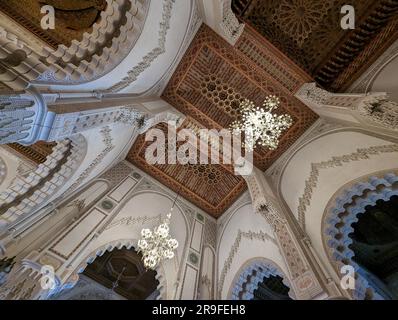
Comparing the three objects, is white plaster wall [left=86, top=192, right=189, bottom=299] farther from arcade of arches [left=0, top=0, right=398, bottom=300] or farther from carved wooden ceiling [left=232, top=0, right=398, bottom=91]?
carved wooden ceiling [left=232, top=0, right=398, bottom=91]

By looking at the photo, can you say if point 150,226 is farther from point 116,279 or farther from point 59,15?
point 59,15

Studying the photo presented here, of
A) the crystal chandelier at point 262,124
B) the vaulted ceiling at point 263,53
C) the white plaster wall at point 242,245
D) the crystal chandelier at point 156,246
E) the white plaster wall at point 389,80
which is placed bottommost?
the crystal chandelier at point 156,246

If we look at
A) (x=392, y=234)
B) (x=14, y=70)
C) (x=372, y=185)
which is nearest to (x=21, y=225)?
(x=14, y=70)

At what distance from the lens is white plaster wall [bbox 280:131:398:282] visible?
3.96m

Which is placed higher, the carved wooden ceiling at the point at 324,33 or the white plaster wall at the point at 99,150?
the carved wooden ceiling at the point at 324,33

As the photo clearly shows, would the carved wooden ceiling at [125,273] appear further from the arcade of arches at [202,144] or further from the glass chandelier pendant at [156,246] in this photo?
the glass chandelier pendant at [156,246]

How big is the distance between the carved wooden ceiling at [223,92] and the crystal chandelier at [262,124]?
0.66ft

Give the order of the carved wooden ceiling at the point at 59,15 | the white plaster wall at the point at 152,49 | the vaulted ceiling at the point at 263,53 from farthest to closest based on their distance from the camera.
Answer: the vaulted ceiling at the point at 263,53 → the carved wooden ceiling at the point at 59,15 → the white plaster wall at the point at 152,49

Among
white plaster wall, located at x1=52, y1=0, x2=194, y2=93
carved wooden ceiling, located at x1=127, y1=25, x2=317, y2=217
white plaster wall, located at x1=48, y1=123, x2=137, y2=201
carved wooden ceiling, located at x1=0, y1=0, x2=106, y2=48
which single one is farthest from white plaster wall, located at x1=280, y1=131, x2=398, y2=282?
carved wooden ceiling, located at x1=0, y1=0, x2=106, y2=48

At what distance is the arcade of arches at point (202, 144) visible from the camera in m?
3.36

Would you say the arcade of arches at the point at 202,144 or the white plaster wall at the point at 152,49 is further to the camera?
the white plaster wall at the point at 152,49

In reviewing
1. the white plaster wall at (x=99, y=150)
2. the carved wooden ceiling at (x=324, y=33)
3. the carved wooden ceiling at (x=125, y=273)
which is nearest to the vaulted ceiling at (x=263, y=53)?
the carved wooden ceiling at (x=324, y=33)

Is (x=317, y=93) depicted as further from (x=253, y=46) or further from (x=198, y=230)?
(x=198, y=230)

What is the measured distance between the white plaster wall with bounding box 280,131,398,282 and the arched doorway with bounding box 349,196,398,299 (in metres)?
2.54
